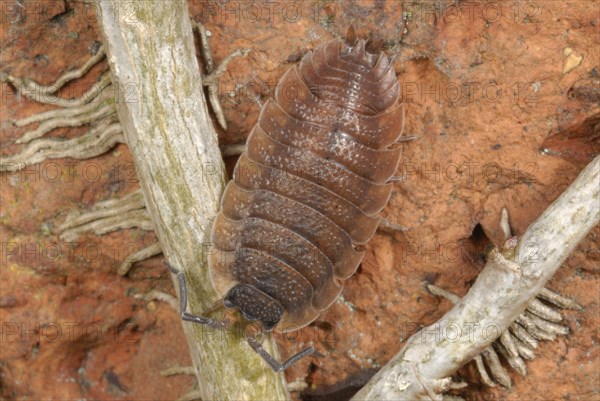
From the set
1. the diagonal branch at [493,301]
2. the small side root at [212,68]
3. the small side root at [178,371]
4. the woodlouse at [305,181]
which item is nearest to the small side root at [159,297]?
the small side root at [178,371]

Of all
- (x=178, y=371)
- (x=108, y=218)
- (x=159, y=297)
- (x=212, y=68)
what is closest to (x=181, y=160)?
(x=212, y=68)

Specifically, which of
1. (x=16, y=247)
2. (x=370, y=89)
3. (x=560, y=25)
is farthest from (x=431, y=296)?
(x=16, y=247)

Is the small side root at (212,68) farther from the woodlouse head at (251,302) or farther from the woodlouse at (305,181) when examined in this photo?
the woodlouse head at (251,302)

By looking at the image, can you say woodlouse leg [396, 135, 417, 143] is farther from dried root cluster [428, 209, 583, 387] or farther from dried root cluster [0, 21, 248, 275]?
dried root cluster [0, 21, 248, 275]

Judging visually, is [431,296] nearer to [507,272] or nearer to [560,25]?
[507,272]

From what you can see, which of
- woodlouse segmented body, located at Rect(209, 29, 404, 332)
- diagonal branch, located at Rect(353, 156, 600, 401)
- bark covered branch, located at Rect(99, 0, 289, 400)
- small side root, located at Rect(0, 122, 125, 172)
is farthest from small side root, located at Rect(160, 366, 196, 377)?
small side root, located at Rect(0, 122, 125, 172)

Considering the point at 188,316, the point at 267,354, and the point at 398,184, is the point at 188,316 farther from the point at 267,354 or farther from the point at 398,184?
the point at 398,184

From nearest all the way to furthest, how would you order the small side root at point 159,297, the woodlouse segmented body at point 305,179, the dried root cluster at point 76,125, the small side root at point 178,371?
the woodlouse segmented body at point 305,179, the dried root cluster at point 76,125, the small side root at point 159,297, the small side root at point 178,371
